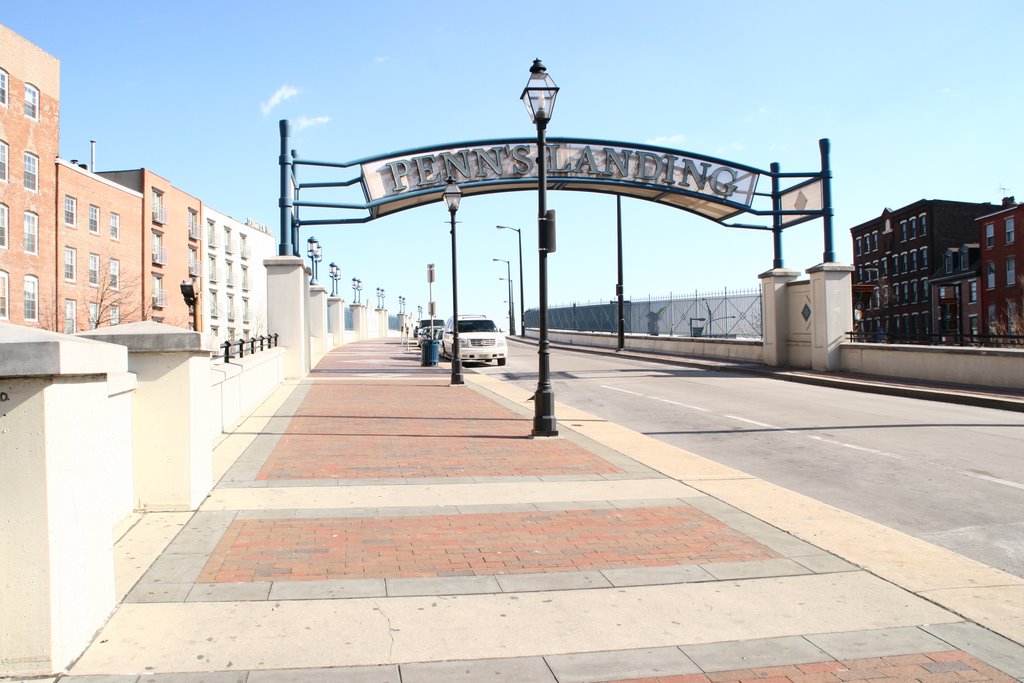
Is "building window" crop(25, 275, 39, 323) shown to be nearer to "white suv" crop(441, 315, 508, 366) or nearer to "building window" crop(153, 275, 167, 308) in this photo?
"building window" crop(153, 275, 167, 308)

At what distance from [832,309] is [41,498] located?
23044 millimetres

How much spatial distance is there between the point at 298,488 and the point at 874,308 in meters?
81.9

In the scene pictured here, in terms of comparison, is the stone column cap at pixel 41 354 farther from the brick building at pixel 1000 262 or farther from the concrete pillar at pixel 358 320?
the concrete pillar at pixel 358 320

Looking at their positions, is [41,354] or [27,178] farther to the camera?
[27,178]

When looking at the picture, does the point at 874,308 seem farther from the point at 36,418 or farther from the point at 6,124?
the point at 36,418

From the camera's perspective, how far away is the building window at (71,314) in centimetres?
4959

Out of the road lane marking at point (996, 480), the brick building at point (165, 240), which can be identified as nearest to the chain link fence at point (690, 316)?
the road lane marking at point (996, 480)

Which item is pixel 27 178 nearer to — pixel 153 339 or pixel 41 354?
pixel 153 339

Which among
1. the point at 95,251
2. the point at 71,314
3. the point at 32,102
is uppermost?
the point at 32,102

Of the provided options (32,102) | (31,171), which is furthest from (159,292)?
(32,102)

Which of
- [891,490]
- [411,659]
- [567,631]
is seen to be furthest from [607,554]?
[891,490]

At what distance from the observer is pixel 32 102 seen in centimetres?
4522

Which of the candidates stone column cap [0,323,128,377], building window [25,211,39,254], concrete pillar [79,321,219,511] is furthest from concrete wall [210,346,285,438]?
building window [25,211,39,254]

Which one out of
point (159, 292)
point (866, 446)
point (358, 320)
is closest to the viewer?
point (866, 446)
